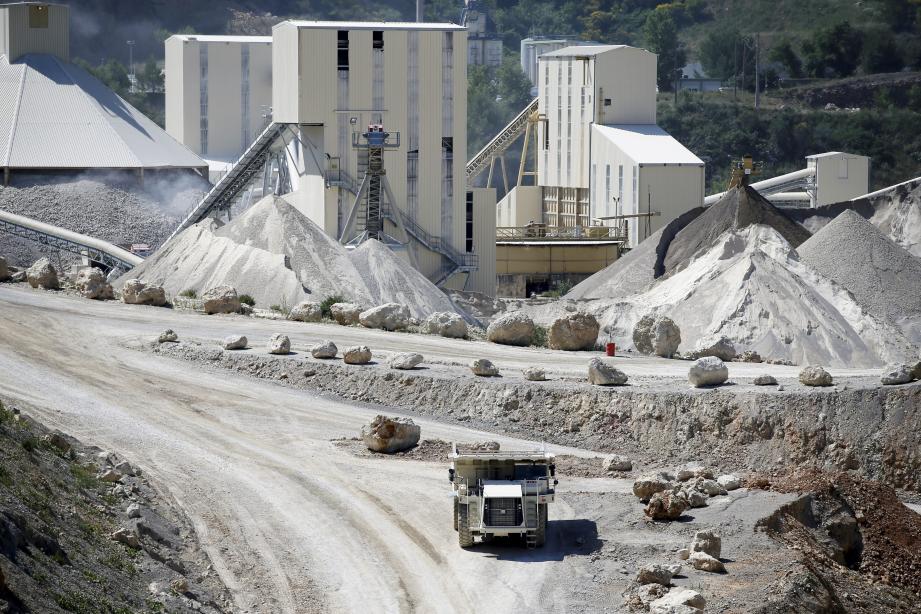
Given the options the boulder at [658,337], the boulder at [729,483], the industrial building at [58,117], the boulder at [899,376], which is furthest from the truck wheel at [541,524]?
the industrial building at [58,117]

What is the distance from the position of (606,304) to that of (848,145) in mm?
65827

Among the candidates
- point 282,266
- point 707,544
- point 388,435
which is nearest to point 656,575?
point 707,544

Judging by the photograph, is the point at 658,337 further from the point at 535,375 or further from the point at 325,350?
the point at 325,350

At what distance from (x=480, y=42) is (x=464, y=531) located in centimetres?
12726

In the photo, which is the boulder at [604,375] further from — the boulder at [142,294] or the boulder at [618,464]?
the boulder at [142,294]

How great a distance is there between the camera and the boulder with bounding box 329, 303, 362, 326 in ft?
149

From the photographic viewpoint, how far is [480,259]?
215ft

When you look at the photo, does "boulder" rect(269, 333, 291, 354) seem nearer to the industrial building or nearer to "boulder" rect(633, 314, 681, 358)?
"boulder" rect(633, 314, 681, 358)

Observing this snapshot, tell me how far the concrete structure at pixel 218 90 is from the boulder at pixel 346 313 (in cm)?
3823

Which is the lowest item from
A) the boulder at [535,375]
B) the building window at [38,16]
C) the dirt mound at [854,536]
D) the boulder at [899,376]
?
the dirt mound at [854,536]

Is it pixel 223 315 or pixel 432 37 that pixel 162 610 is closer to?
pixel 223 315

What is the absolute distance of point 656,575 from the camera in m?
22.8

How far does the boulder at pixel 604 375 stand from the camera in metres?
35.4

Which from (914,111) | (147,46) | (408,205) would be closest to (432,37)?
(408,205)
